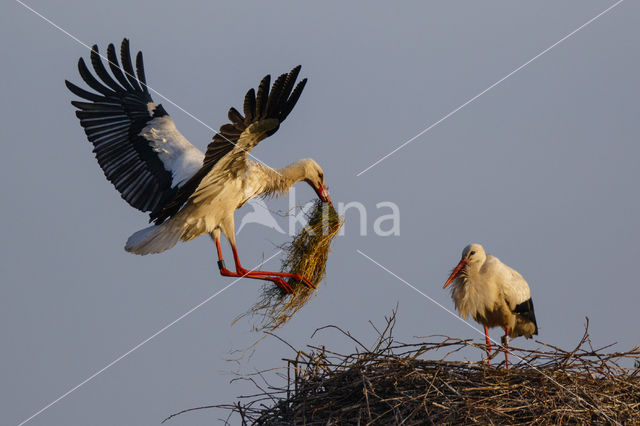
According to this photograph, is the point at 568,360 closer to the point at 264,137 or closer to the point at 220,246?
the point at 264,137

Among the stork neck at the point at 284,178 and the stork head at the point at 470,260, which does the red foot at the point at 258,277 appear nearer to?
the stork neck at the point at 284,178

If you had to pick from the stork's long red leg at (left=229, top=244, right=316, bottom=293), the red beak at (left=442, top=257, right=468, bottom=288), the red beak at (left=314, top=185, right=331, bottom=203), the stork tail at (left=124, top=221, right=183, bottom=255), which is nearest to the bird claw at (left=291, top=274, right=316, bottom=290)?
the stork's long red leg at (left=229, top=244, right=316, bottom=293)

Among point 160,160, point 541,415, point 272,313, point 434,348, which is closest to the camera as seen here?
point 541,415

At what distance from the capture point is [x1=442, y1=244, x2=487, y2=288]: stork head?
677 centimetres

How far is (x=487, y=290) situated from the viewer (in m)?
6.67

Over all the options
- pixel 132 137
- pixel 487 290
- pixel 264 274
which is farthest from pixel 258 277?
pixel 487 290

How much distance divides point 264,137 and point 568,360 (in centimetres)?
199

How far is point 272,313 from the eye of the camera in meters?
5.87

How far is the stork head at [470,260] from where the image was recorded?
6768mm

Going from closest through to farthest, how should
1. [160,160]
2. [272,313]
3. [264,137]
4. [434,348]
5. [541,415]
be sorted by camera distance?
[541,415] → [434,348] → [264,137] → [272,313] → [160,160]

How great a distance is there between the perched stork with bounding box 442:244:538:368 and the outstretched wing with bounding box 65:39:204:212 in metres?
2.01

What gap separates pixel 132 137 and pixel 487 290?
2.67 metres

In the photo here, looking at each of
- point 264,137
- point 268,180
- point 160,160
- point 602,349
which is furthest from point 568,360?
point 160,160

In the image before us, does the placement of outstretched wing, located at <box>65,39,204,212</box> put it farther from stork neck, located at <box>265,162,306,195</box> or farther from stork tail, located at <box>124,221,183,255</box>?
stork neck, located at <box>265,162,306,195</box>
